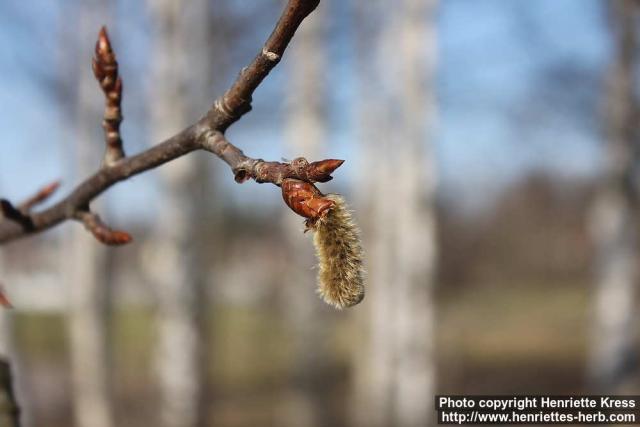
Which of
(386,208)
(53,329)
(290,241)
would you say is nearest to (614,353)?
(290,241)

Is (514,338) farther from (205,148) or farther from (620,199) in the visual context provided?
(205,148)

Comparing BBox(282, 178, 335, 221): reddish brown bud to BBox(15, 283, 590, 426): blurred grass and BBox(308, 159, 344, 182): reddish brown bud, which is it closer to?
BBox(308, 159, 344, 182): reddish brown bud

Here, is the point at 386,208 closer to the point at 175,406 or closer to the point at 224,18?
the point at 224,18

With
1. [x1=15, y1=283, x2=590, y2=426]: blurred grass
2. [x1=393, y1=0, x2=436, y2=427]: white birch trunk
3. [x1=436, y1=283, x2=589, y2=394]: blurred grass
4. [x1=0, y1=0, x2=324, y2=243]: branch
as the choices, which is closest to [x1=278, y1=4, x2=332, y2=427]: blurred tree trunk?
[x1=393, y1=0, x2=436, y2=427]: white birch trunk

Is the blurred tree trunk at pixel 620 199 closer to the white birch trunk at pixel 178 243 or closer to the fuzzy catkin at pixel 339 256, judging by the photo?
the white birch trunk at pixel 178 243

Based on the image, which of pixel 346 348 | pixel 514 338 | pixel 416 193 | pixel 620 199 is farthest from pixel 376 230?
pixel 514 338
